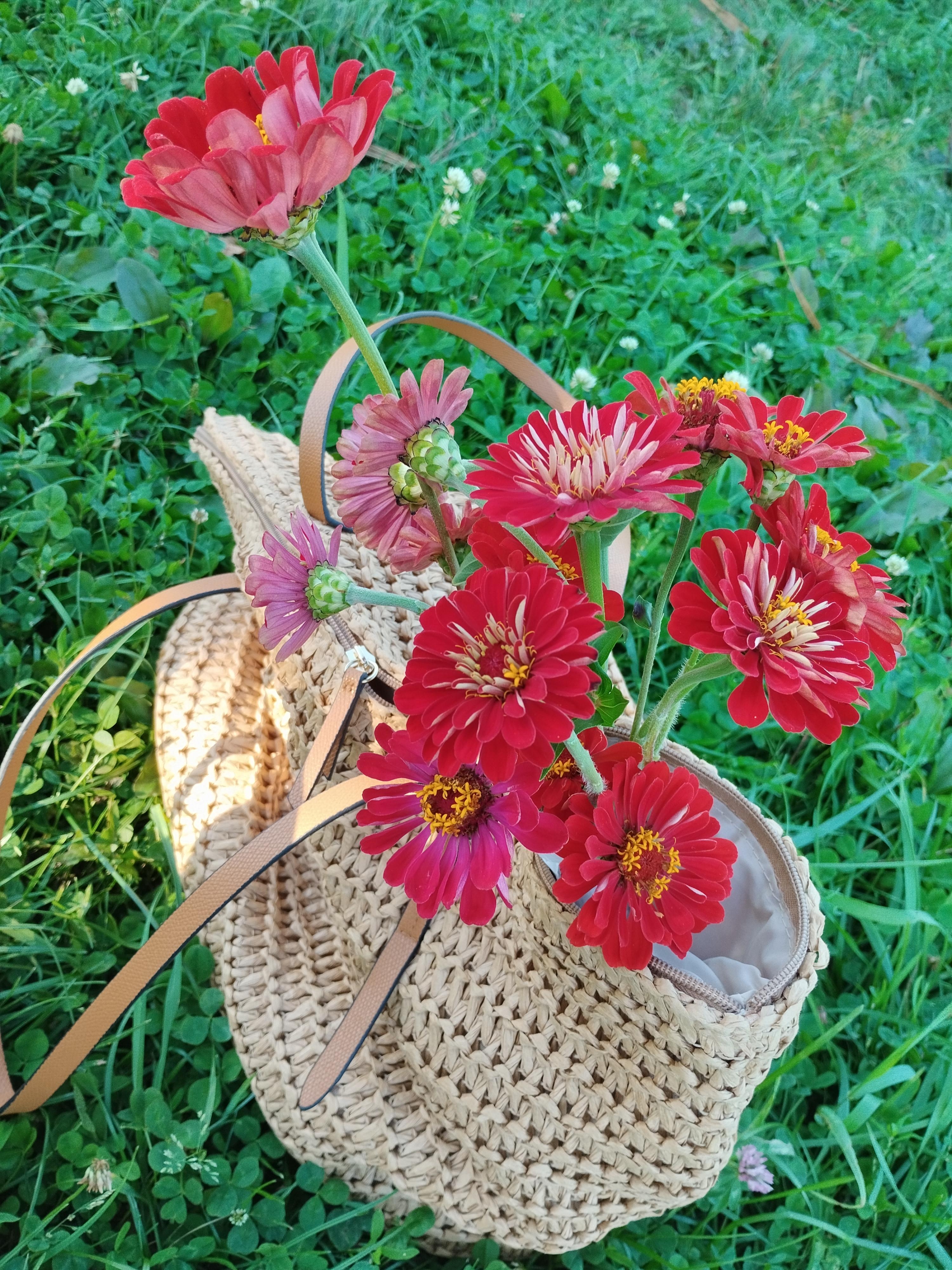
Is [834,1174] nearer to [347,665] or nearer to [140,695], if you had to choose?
[347,665]

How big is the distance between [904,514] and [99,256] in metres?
1.43

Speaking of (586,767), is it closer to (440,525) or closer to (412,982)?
(440,525)

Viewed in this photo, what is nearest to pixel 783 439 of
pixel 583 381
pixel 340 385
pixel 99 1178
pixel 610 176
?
pixel 340 385

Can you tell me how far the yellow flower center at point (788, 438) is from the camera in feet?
1.84

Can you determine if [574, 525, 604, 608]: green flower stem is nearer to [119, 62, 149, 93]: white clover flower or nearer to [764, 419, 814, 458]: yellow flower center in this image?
[764, 419, 814, 458]: yellow flower center

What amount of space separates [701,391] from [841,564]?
162mm

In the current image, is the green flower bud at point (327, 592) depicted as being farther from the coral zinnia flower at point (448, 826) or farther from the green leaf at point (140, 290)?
the green leaf at point (140, 290)

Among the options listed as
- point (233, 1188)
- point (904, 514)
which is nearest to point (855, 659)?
point (233, 1188)

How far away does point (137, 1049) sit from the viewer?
3.21 feet

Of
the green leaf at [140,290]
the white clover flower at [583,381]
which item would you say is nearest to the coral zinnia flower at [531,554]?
the white clover flower at [583,381]

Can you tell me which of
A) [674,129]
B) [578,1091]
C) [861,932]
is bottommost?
[861,932]

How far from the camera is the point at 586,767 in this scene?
0.55 metres

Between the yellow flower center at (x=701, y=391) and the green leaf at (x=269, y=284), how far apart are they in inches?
44.9

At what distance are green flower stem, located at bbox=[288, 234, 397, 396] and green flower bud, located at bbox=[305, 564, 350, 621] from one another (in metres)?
0.12
